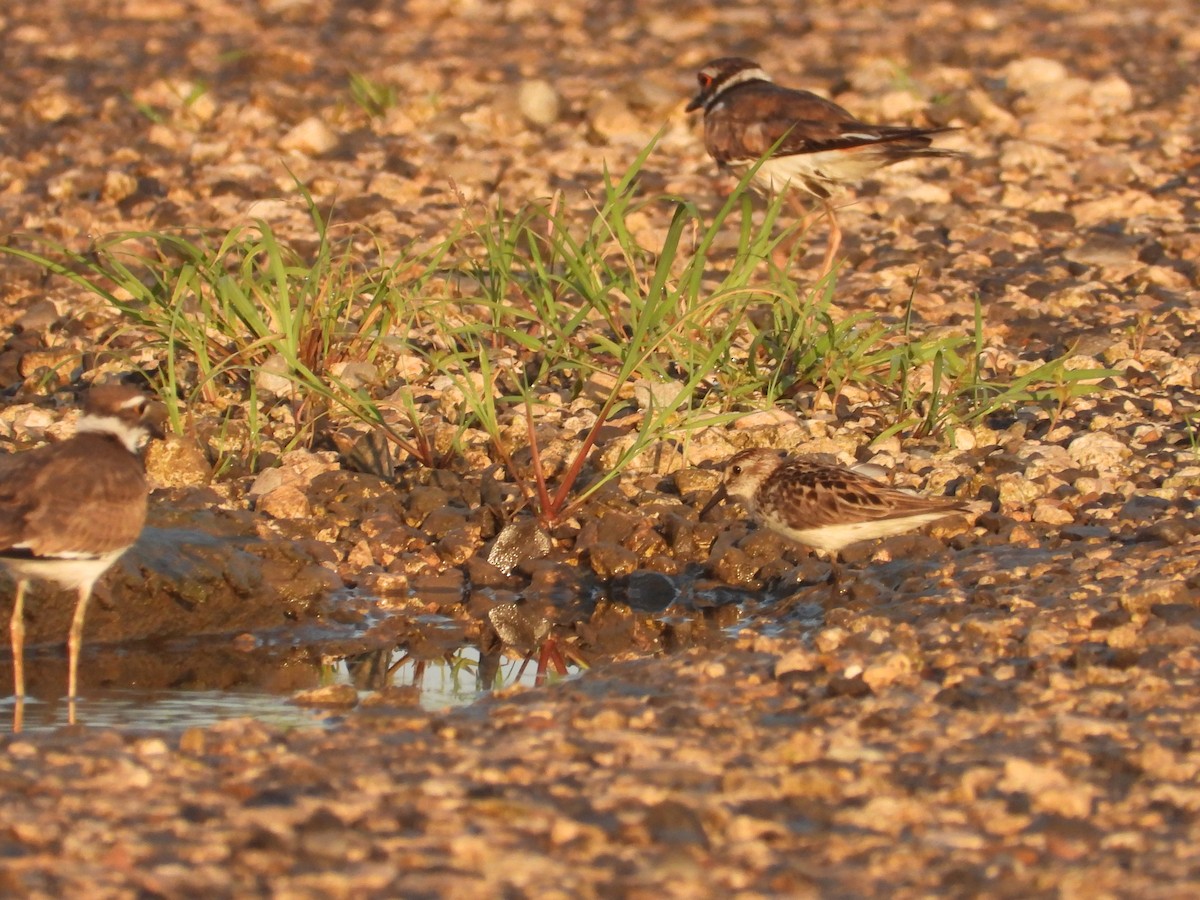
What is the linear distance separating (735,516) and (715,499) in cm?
11

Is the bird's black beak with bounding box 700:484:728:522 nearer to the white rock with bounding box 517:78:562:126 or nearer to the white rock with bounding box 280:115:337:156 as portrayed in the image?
the white rock with bounding box 280:115:337:156

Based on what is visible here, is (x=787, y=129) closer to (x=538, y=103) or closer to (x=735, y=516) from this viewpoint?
(x=735, y=516)

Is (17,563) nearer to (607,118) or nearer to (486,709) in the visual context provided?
(486,709)

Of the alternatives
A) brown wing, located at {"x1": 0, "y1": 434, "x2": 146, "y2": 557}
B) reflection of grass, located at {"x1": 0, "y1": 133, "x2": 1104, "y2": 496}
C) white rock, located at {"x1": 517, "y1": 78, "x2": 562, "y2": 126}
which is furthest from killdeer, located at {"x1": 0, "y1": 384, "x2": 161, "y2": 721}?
white rock, located at {"x1": 517, "y1": 78, "x2": 562, "y2": 126}

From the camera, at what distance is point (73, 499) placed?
5.78 meters

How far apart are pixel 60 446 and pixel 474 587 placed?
179cm

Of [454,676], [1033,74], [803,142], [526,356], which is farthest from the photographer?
[1033,74]

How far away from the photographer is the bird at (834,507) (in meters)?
6.74

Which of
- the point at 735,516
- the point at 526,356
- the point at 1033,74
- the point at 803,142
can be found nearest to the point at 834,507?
the point at 735,516

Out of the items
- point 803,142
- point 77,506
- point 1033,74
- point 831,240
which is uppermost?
point 1033,74

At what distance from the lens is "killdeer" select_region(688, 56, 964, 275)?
977 centimetres

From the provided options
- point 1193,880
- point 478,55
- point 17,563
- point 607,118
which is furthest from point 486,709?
point 478,55

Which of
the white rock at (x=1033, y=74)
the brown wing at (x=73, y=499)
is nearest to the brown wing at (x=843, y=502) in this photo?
the brown wing at (x=73, y=499)

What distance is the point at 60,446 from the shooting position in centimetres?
611
